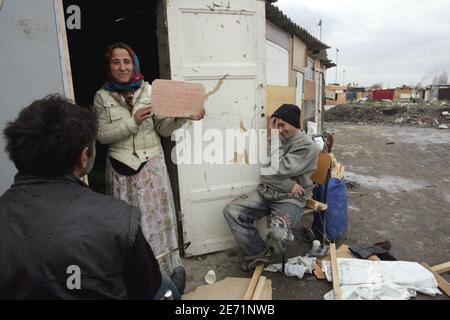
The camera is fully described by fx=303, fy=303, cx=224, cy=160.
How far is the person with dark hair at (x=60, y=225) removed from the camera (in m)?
1.03

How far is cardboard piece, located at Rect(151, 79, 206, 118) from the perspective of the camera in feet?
7.91

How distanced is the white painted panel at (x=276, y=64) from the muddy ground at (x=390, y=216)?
2642mm

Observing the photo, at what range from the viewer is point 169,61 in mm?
3043

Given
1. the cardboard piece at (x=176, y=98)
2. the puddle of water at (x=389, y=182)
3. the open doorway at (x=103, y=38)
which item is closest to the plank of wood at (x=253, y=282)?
the cardboard piece at (x=176, y=98)

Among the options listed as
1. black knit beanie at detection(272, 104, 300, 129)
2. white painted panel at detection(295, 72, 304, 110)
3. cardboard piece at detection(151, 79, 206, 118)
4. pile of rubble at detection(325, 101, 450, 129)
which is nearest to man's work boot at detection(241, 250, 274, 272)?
black knit beanie at detection(272, 104, 300, 129)

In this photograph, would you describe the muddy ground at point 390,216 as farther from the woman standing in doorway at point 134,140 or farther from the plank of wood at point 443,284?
the woman standing in doorway at point 134,140

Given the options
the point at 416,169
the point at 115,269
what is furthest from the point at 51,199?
the point at 416,169

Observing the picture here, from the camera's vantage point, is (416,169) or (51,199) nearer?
(51,199)

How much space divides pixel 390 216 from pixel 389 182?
6.84 ft

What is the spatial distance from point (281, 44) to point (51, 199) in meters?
6.04

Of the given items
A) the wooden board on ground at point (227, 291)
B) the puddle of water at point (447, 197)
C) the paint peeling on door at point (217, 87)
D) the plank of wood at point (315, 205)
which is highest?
the paint peeling on door at point (217, 87)

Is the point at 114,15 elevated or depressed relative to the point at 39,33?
elevated
